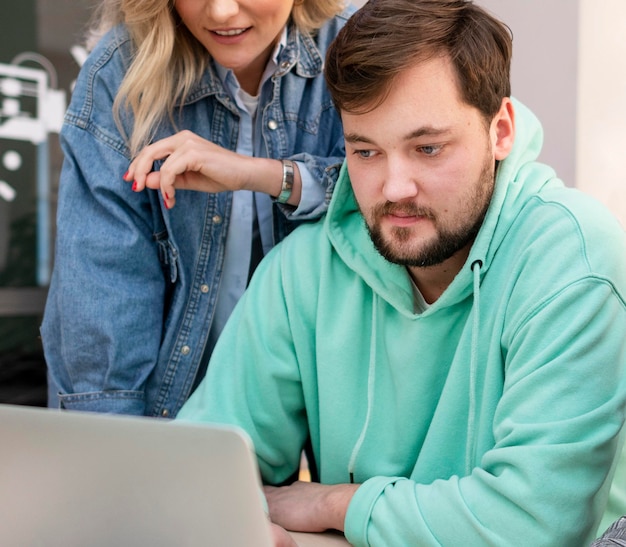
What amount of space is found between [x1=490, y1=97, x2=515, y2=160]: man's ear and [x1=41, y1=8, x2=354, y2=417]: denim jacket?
0.38 m

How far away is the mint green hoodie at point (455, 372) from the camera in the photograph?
125cm

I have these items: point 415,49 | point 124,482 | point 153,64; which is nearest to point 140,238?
point 153,64

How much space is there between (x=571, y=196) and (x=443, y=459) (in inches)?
17.6

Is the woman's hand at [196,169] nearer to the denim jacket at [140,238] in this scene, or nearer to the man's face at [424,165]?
the denim jacket at [140,238]

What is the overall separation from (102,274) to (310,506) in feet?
2.10

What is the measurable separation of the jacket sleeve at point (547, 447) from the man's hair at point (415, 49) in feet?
1.33

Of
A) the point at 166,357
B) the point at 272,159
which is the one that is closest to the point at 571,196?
the point at 272,159

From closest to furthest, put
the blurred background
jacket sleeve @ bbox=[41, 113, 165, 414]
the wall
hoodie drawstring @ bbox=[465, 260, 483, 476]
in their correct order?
hoodie drawstring @ bbox=[465, 260, 483, 476] < jacket sleeve @ bbox=[41, 113, 165, 414] < the wall < the blurred background

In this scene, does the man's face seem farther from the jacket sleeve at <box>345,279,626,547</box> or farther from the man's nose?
the jacket sleeve at <box>345,279,626,547</box>

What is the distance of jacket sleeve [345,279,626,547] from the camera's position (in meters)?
1.23

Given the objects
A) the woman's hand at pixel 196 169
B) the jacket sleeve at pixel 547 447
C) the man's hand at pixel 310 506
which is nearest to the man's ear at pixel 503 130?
the jacket sleeve at pixel 547 447

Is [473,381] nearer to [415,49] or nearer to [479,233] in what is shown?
[479,233]

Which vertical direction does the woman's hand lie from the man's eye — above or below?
below

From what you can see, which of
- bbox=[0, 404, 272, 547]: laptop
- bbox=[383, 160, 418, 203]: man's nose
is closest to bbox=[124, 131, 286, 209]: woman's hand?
bbox=[383, 160, 418, 203]: man's nose
